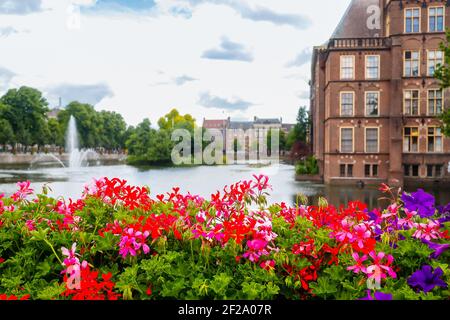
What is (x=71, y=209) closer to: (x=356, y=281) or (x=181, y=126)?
(x=356, y=281)

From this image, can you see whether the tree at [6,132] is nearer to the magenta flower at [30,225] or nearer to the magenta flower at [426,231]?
the magenta flower at [30,225]

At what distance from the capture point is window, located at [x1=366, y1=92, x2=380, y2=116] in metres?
31.5

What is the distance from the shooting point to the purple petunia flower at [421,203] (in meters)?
3.27

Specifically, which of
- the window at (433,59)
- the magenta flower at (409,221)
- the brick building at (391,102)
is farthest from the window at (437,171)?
the magenta flower at (409,221)

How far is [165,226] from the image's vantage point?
9.36 ft

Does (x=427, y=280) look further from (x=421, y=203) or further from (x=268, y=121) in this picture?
(x=268, y=121)

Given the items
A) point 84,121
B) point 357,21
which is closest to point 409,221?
point 357,21

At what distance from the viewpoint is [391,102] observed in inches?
1217

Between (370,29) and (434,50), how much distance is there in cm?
612

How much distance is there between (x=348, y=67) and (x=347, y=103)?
2667 millimetres

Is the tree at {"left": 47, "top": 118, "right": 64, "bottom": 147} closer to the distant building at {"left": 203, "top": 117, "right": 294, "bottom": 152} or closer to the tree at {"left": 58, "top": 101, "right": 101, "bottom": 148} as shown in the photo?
the tree at {"left": 58, "top": 101, "right": 101, "bottom": 148}

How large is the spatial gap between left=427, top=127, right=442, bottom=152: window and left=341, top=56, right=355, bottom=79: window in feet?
23.5

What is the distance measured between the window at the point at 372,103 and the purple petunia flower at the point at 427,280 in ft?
102

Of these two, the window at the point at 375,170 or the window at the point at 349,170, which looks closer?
the window at the point at 375,170
